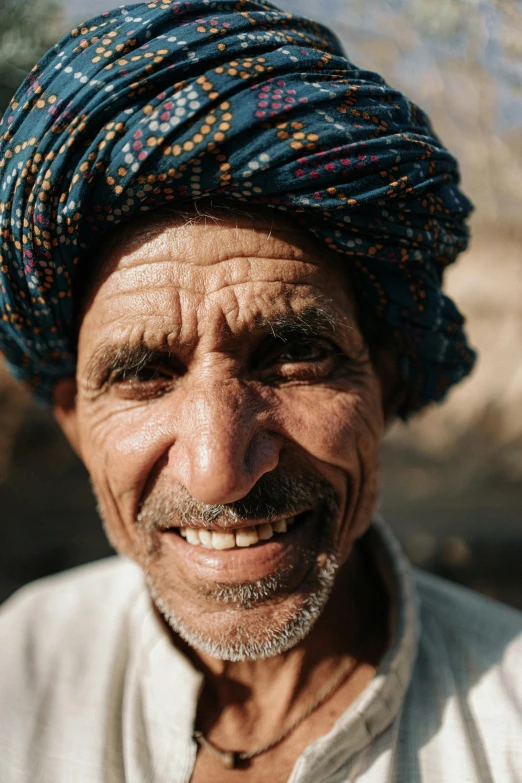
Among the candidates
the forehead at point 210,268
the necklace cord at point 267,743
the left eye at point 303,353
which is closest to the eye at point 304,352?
the left eye at point 303,353

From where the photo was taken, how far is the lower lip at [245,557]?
1.82 meters

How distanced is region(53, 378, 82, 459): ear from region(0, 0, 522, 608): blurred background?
212 cm

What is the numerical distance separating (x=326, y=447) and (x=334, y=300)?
41 cm

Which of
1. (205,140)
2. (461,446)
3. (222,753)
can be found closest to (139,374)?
(205,140)

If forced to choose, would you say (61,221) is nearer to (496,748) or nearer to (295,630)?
(295,630)

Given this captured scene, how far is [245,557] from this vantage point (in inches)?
71.6

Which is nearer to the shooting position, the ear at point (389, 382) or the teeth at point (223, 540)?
the teeth at point (223, 540)

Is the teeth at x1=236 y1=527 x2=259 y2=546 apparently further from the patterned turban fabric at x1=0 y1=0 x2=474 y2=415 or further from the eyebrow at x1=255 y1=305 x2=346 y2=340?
the patterned turban fabric at x1=0 y1=0 x2=474 y2=415

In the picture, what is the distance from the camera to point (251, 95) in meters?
1.61

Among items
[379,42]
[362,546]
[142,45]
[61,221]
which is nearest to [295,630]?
[362,546]

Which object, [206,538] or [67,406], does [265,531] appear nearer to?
[206,538]

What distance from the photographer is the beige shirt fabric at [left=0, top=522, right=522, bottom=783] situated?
1.85 meters

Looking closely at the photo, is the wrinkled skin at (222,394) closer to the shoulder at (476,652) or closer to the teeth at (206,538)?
the teeth at (206,538)

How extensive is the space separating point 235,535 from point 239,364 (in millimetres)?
471
